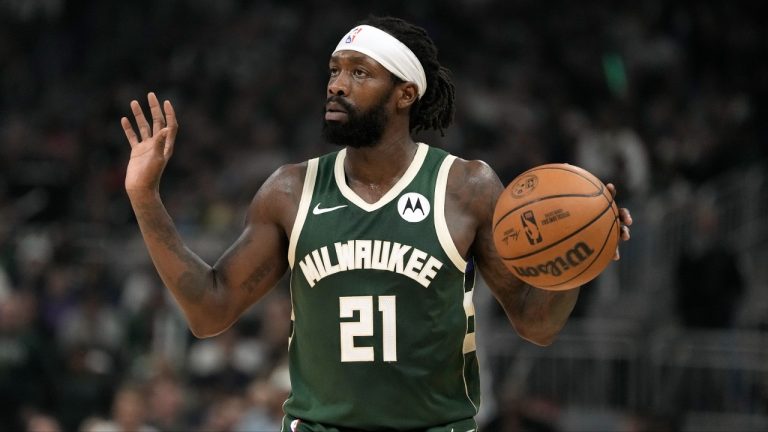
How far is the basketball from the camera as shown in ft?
15.1

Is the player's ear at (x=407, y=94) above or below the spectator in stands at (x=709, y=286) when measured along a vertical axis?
above

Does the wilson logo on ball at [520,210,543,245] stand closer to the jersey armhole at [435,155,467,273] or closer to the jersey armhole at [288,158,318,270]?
the jersey armhole at [435,155,467,273]

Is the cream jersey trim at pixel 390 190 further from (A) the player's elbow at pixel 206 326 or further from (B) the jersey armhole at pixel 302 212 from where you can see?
(A) the player's elbow at pixel 206 326

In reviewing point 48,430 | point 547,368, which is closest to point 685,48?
point 547,368

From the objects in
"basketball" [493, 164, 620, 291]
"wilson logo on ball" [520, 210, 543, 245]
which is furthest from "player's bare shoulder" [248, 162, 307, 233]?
"wilson logo on ball" [520, 210, 543, 245]

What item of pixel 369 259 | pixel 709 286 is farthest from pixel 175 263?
pixel 709 286

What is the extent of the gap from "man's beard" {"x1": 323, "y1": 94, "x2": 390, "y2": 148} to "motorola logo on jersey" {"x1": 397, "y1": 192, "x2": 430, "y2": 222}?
26 centimetres

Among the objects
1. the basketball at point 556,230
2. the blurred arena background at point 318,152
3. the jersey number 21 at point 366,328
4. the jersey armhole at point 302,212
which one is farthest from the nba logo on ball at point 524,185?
the blurred arena background at point 318,152

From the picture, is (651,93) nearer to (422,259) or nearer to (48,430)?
(48,430)

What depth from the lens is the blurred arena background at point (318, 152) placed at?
11344mm

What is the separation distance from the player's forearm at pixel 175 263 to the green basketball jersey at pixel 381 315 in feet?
1.10

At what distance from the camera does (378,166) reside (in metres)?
5.06

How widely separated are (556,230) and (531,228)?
0.09 m

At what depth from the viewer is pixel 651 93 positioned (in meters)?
14.5
